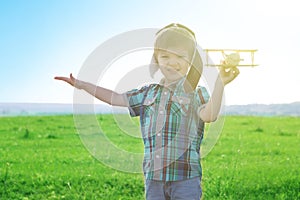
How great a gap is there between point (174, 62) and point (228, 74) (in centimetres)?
40

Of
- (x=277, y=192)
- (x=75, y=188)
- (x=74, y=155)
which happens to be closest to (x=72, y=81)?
(x=75, y=188)

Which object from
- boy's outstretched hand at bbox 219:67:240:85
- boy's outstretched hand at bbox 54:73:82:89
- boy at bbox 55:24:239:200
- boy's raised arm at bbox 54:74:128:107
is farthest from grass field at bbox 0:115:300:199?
boy's outstretched hand at bbox 219:67:240:85

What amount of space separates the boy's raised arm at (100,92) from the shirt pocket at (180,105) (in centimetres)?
33

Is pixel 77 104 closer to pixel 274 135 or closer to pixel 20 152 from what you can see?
pixel 20 152

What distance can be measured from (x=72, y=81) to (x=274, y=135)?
8335 millimetres

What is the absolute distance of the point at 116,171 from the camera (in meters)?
6.57

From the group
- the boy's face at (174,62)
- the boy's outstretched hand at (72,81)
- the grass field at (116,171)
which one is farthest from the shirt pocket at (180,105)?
the boy's outstretched hand at (72,81)

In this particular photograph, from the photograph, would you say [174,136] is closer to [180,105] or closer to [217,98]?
[180,105]

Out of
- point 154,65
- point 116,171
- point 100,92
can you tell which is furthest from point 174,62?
point 116,171

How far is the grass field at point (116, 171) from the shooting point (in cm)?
554

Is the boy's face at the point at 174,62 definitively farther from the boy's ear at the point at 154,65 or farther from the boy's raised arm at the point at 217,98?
the boy's raised arm at the point at 217,98

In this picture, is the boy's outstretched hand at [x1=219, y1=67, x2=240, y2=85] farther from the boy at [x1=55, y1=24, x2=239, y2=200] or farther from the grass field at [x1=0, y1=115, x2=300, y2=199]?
the grass field at [x1=0, y1=115, x2=300, y2=199]

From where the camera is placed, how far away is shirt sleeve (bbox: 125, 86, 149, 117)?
3.36 metres

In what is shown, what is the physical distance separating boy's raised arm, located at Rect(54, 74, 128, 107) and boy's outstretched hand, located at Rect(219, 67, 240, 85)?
72 centimetres
